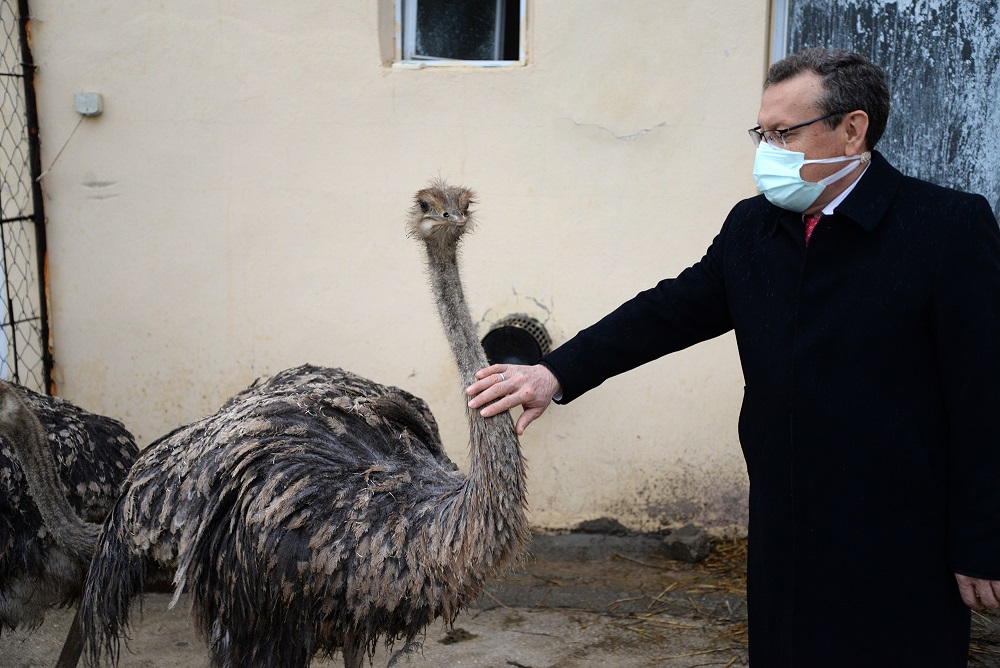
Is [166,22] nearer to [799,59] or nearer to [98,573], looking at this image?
[98,573]

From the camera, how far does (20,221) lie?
15.3ft

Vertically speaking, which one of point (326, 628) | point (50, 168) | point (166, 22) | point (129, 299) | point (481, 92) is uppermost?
point (166, 22)

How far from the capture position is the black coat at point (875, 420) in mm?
1999

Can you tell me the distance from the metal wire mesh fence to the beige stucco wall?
6 centimetres

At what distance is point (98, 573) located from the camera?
298 cm

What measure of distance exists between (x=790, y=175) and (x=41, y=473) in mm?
2415

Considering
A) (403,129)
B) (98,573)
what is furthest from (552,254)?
(98,573)

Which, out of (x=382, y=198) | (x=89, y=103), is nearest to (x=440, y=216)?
(x=382, y=198)

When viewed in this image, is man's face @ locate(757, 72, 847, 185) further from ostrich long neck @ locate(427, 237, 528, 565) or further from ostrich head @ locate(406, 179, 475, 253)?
ostrich long neck @ locate(427, 237, 528, 565)

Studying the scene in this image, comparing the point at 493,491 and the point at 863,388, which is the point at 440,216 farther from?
the point at 863,388

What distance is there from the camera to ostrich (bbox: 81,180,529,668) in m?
2.51

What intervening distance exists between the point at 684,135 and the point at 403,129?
1201 mm

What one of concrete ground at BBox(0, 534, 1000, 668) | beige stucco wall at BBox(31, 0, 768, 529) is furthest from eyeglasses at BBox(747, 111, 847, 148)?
concrete ground at BBox(0, 534, 1000, 668)

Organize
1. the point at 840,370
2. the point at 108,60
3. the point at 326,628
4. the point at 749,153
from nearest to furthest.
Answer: the point at 840,370 < the point at 326,628 < the point at 749,153 < the point at 108,60
